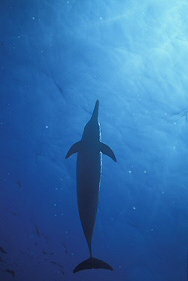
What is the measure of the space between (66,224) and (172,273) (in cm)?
972

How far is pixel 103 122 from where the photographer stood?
12664 mm

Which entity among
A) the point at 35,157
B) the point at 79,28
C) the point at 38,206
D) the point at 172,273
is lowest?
the point at 172,273

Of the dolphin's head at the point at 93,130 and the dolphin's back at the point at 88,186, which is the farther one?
the dolphin's head at the point at 93,130

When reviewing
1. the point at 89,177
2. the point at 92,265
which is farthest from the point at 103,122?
the point at 92,265

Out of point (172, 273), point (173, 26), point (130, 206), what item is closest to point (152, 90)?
point (173, 26)

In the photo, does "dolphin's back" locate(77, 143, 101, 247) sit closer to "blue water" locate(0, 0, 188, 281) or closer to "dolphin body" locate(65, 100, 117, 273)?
"dolphin body" locate(65, 100, 117, 273)

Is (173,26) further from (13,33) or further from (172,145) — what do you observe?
(13,33)

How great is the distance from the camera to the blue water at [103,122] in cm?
1029

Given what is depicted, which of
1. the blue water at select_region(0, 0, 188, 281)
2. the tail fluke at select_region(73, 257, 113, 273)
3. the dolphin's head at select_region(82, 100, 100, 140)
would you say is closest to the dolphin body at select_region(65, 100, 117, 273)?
the dolphin's head at select_region(82, 100, 100, 140)

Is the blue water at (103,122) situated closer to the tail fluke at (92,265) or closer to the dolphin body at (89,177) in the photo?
the dolphin body at (89,177)

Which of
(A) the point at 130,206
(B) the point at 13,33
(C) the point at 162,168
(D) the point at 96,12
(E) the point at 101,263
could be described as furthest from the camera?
(A) the point at 130,206

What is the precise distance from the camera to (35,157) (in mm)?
14219

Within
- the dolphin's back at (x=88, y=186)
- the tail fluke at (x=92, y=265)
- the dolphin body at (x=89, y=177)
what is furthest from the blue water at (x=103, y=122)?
the tail fluke at (x=92, y=265)

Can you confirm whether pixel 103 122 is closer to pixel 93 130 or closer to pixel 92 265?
pixel 93 130
